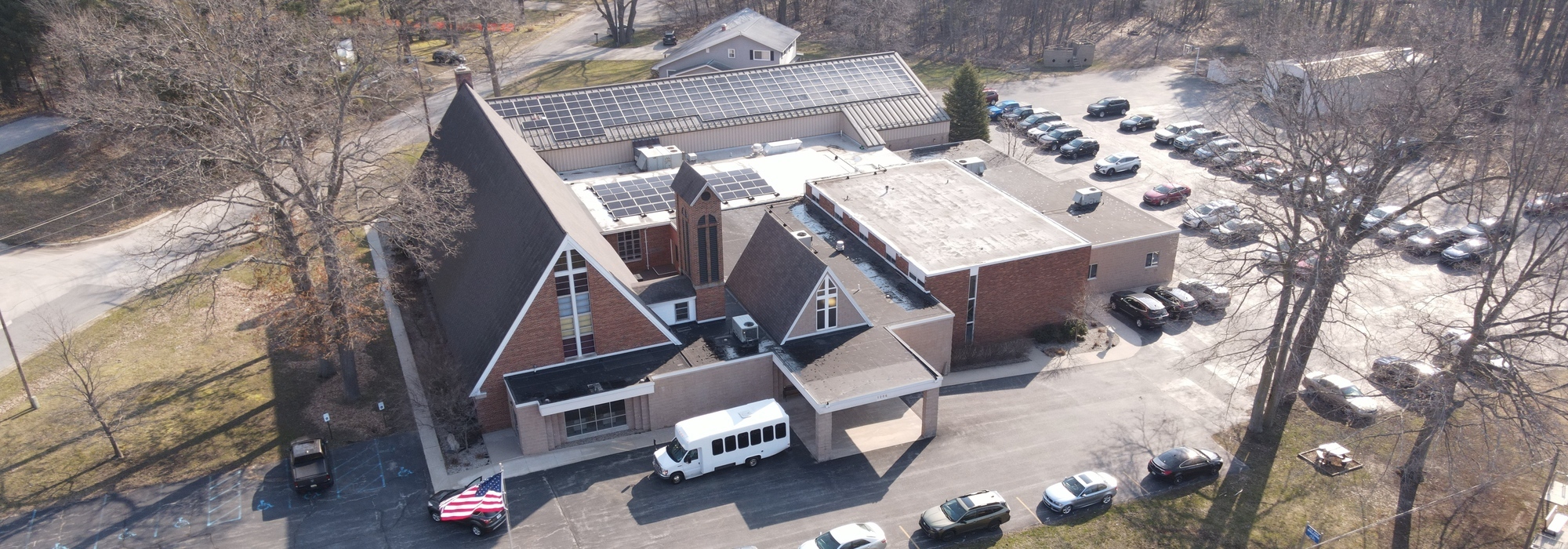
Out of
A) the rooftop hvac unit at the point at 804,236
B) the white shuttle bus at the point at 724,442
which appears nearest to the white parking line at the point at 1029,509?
the white shuttle bus at the point at 724,442

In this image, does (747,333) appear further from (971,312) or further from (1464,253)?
(1464,253)

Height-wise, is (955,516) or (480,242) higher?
(480,242)

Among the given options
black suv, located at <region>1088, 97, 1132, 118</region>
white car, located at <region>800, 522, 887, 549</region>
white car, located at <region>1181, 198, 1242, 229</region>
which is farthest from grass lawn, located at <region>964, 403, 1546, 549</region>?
black suv, located at <region>1088, 97, 1132, 118</region>

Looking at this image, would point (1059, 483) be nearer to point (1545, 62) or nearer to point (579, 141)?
point (579, 141)

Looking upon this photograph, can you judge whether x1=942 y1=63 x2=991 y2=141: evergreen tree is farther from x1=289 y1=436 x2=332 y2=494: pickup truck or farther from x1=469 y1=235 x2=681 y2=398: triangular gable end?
x1=289 y1=436 x2=332 y2=494: pickup truck

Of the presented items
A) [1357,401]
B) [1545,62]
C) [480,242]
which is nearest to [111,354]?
[480,242]

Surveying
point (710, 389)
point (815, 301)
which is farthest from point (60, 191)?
point (815, 301)

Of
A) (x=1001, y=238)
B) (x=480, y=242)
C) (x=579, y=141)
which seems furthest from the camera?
(x=579, y=141)
